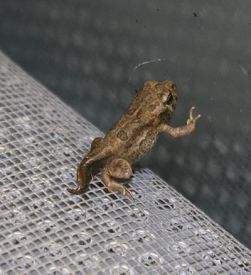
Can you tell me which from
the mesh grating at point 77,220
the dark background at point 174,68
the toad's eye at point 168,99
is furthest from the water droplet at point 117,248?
the toad's eye at point 168,99

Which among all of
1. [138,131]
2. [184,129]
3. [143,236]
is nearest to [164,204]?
[143,236]

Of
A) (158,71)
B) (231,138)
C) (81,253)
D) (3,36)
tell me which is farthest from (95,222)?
(3,36)

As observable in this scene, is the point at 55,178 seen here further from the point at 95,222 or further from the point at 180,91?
the point at 180,91

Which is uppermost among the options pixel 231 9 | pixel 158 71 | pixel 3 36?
pixel 231 9

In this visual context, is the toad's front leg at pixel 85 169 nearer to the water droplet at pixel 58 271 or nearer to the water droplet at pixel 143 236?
the water droplet at pixel 143 236

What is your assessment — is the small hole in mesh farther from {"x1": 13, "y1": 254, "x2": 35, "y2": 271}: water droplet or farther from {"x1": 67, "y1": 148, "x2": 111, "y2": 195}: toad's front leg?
{"x1": 13, "y1": 254, "x2": 35, "y2": 271}: water droplet

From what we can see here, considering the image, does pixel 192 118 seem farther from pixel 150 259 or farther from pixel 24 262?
pixel 24 262
